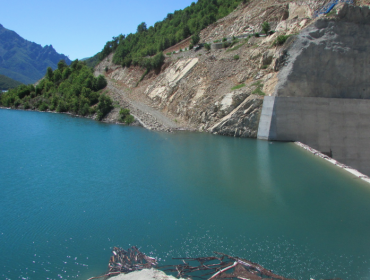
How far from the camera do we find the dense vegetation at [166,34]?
5347 centimetres

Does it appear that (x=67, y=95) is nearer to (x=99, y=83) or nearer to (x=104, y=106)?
(x=99, y=83)

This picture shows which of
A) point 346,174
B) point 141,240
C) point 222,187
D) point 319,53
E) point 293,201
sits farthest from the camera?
point 319,53

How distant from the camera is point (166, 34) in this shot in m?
61.1

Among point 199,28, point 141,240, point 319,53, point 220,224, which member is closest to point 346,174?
point 220,224

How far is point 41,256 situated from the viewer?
8.88 metres

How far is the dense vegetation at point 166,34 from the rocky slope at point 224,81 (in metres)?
5.91

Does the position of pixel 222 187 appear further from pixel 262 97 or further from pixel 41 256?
pixel 262 97

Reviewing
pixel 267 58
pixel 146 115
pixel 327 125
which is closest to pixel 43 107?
pixel 146 115

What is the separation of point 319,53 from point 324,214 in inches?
767

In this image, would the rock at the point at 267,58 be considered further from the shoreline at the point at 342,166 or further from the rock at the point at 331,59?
the shoreline at the point at 342,166

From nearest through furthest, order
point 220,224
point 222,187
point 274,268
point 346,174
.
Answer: point 274,268
point 220,224
point 222,187
point 346,174

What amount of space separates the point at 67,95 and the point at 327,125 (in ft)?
131

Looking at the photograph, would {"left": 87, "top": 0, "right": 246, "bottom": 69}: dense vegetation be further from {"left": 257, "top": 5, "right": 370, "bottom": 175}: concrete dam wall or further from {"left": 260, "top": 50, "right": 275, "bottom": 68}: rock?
{"left": 257, "top": 5, "right": 370, "bottom": 175}: concrete dam wall

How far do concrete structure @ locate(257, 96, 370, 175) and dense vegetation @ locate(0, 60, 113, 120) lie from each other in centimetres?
2260
